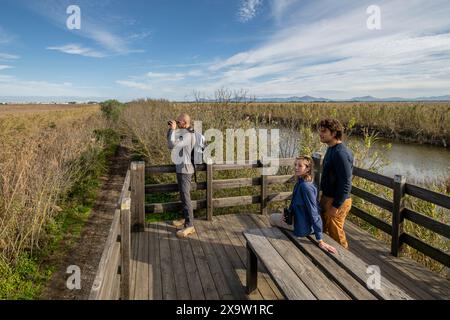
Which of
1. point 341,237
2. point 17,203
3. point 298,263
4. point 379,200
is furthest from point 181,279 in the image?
point 17,203

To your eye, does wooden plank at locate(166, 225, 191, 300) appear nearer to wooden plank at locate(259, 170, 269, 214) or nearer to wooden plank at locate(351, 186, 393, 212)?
wooden plank at locate(259, 170, 269, 214)

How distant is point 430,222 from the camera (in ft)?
12.4

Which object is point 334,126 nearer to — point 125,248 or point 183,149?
point 183,149

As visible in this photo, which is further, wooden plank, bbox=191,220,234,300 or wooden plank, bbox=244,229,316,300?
wooden plank, bbox=191,220,234,300

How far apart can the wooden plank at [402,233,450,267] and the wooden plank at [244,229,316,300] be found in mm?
2199

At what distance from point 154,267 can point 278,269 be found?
1853mm

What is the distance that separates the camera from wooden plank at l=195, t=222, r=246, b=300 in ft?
11.0

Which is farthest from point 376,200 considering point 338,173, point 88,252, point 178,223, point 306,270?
point 88,252

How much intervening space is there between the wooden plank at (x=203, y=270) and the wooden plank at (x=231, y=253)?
320 mm

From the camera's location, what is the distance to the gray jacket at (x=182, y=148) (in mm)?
4578

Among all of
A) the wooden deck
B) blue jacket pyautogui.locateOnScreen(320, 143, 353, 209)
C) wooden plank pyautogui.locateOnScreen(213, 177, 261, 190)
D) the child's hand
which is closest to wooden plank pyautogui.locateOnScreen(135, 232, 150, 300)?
the wooden deck

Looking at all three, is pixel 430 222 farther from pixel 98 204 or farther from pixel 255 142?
pixel 98 204

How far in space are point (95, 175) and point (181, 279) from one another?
30.4 feet
